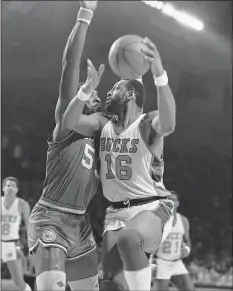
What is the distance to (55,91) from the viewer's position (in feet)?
12.4

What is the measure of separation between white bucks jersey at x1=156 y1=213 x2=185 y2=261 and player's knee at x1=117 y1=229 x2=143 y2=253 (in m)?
3.35

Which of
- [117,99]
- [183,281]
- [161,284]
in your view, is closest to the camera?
[117,99]

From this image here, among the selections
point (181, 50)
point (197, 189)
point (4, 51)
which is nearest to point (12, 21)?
point (4, 51)

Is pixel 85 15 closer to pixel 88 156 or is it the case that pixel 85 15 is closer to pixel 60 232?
pixel 88 156

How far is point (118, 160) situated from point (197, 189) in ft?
15.6

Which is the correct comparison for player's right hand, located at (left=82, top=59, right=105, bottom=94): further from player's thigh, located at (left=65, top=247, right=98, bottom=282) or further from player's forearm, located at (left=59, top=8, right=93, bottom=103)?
player's thigh, located at (left=65, top=247, right=98, bottom=282)

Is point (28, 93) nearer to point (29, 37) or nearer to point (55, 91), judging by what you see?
point (29, 37)

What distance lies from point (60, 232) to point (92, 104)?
0.67 m

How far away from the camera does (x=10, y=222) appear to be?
20.2 feet

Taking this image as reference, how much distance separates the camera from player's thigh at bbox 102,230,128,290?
2857mm

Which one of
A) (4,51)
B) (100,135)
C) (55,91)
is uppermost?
(4,51)

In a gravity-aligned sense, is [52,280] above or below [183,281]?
above

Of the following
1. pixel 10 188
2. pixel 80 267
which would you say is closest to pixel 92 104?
pixel 80 267

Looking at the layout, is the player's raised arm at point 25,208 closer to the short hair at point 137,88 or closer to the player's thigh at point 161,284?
the player's thigh at point 161,284
